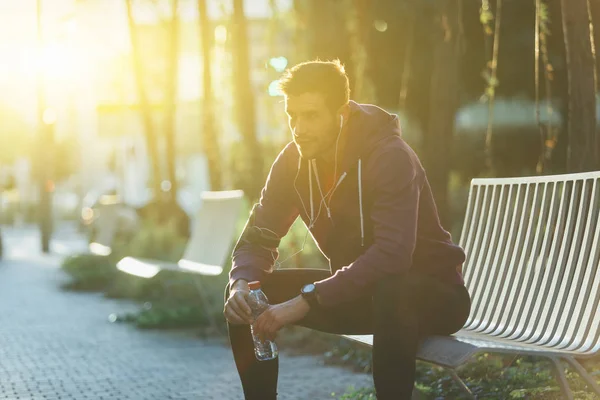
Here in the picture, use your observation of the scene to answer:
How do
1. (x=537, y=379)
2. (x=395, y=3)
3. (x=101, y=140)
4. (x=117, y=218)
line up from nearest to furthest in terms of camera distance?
(x=537, y=379), (x=395, y=3), (x=117, y=218), (x=101, y=140)

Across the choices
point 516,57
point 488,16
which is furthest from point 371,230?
point 516,57

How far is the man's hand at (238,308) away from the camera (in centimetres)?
454

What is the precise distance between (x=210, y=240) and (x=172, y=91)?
36.7ft

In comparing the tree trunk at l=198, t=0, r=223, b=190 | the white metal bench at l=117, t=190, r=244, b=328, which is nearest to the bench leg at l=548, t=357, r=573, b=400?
the white metal bench at l=117, t=190, r=244, b=328

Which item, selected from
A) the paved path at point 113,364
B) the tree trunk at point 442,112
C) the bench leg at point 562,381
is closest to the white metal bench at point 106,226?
the paved path at point 113,364

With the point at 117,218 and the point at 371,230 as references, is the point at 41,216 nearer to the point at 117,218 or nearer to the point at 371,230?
the point at 117,218

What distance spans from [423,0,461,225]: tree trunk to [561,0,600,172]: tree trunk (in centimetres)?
216

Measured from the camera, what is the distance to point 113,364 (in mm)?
7793

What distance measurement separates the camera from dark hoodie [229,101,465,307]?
14.4 ft

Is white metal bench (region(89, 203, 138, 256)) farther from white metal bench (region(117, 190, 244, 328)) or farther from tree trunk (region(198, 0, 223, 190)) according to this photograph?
white metal bench (region(117, 190, 244, 328))

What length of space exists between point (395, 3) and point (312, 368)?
14.5 feet

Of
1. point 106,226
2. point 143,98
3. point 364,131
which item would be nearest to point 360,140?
point 364,131

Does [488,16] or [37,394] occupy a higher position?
[488,16]

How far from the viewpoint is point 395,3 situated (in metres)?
10.8
